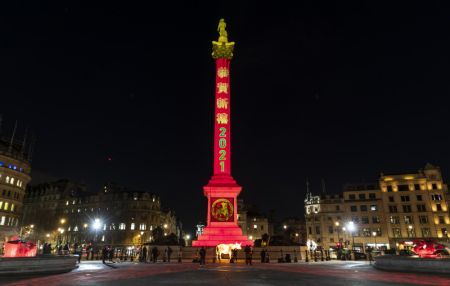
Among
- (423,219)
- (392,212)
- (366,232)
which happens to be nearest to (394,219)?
(392,212)

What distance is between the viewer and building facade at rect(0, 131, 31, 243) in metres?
59.8

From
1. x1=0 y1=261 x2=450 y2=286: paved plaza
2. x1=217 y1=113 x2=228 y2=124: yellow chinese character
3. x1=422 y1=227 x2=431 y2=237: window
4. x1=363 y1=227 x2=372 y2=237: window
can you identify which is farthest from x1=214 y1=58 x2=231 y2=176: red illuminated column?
x1=422 y1=227 x2=431 y2=237: window

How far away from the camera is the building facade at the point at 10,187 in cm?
5975

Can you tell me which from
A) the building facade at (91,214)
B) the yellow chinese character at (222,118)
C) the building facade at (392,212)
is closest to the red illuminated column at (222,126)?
the yellow chinese character at (222,118)

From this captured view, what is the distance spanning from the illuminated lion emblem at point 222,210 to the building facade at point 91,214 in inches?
1864

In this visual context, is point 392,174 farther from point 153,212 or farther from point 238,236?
point 153,212

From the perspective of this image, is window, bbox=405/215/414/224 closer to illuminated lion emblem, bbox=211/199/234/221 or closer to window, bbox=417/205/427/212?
window, bbox=417/205/427/212

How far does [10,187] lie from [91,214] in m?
32.4

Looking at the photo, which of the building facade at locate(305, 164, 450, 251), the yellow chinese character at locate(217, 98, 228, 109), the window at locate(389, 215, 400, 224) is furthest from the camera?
the window at locate(389, 215, 400, 224)

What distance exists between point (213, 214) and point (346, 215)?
51384 millimetres

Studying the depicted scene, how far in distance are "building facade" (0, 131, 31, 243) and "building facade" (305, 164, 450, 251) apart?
60.8m

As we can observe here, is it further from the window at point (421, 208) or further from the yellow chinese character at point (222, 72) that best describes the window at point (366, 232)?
the yellow chinese character at point (222, 72)

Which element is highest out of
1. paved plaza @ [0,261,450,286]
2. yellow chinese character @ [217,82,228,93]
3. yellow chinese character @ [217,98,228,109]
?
yellow chinese character @ [217,82,228,93]

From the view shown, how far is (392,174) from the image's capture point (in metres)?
75.8
